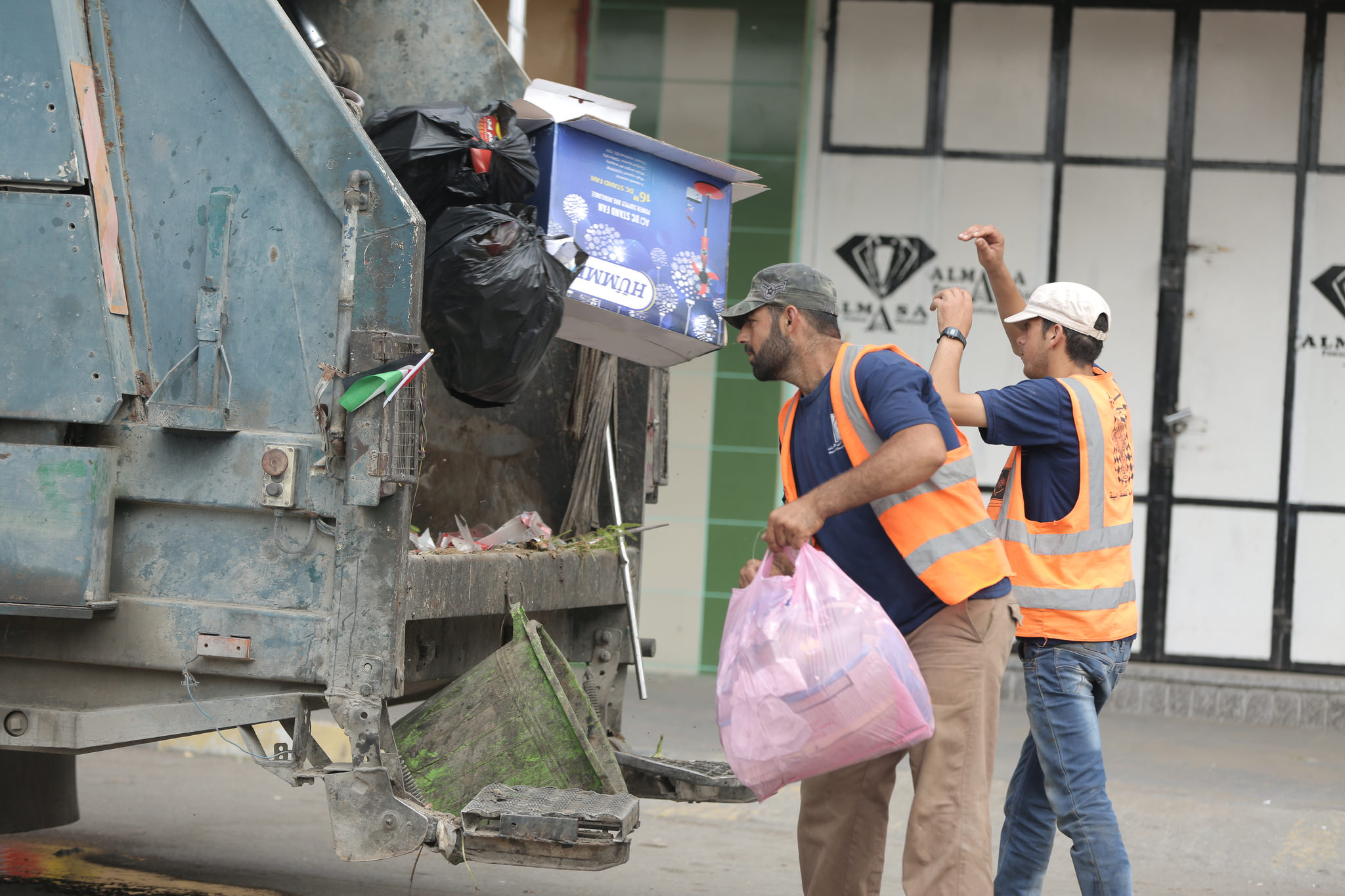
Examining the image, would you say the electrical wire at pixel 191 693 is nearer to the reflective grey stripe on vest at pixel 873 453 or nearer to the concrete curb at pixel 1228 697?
the reflective grey stripe on vest at pixel 873 453

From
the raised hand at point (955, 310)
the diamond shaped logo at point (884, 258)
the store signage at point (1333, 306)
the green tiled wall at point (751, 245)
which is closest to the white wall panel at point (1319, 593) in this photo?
the store signage at point (1333, 306)

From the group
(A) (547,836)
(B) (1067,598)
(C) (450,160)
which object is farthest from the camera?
(B) (1067,598)

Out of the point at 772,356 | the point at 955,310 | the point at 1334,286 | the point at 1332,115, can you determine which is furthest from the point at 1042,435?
the point at 1332,115

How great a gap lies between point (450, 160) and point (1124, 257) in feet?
17.5

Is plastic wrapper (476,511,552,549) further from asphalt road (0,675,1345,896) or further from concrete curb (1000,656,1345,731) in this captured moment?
concrete curb (1000,656,1345,731)

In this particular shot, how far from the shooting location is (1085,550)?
3549 mm

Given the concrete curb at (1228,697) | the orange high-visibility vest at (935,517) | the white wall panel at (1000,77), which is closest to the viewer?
the orange high-visibility vest at (935,517)

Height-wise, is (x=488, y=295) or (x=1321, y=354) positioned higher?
(x=1321, y=354)

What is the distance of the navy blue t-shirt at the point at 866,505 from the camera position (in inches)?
123

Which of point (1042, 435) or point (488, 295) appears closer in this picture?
point (488, 295)

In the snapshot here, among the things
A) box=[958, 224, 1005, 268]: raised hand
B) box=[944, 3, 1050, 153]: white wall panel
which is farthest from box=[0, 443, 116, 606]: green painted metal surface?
box=[944, 3, 1050, 153]: white wall panel

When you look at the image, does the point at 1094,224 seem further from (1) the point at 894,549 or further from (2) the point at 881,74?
(1) the point at 894,549

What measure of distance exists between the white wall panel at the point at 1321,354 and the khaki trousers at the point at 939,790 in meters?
5.16

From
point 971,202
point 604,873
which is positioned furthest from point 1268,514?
point 604,873
